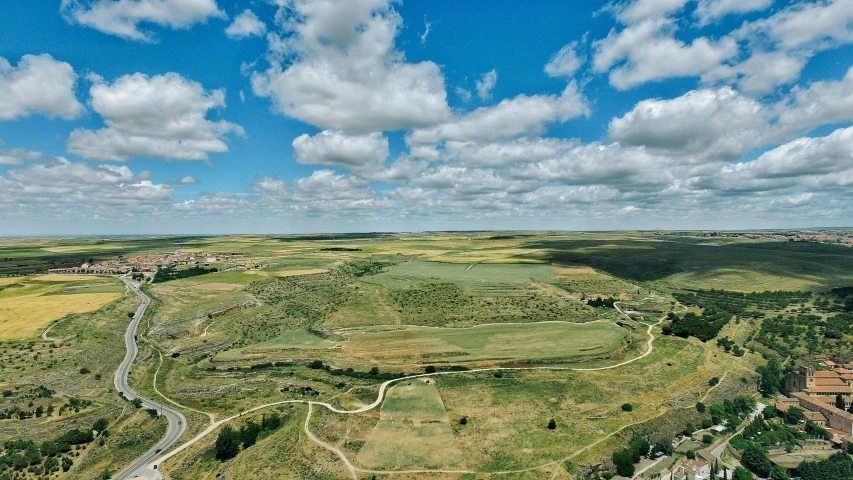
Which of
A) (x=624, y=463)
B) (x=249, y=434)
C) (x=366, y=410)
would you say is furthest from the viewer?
(x=366, y=410)

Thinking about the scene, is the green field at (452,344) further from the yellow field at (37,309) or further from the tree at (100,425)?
the yellow field at (37,309)

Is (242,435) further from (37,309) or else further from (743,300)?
(743,300)

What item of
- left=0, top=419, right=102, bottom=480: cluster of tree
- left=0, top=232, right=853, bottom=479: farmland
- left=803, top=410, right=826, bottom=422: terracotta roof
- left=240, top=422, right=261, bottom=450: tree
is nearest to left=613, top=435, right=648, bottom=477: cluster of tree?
left=0, top=232, right=853, bottom=479: farmland

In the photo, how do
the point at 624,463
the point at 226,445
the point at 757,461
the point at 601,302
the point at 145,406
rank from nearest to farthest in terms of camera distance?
the point at 624,463, the point at 757,461, the point at 226,445, the point at 145,406, the point at 601,302

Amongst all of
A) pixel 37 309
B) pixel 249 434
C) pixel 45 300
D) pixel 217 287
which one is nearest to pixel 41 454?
pixel 249 434

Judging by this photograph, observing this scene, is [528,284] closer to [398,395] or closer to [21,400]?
[398,395]

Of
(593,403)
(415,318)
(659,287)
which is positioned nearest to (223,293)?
(415,318)

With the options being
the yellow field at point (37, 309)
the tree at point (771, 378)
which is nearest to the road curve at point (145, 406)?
the yellow field at point (37, 309)
